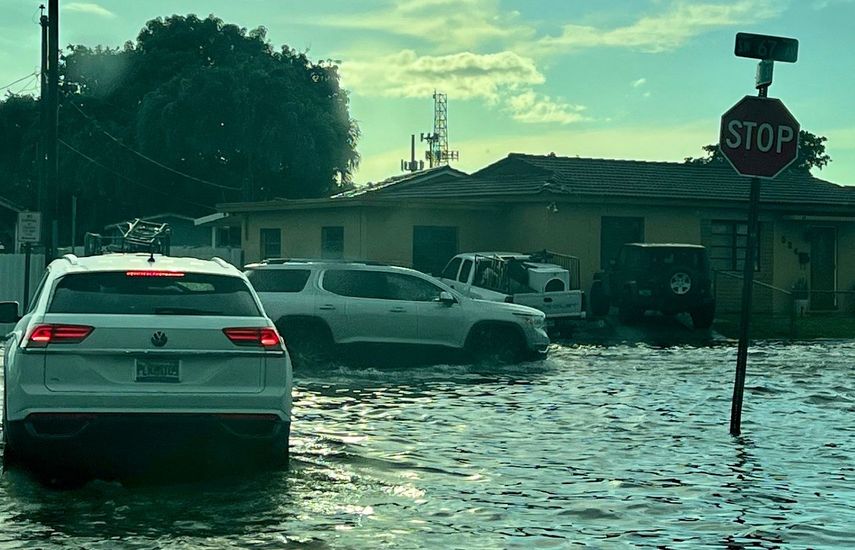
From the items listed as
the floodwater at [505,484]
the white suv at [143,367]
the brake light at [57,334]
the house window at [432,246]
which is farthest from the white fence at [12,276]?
the brake light at [57,334]

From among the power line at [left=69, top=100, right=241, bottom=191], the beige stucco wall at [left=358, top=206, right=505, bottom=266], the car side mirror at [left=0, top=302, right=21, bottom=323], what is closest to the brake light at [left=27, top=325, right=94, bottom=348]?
the car side mirror at [left=0, top=302, right=21, bottom=323]

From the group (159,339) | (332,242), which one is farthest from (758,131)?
(332,242)

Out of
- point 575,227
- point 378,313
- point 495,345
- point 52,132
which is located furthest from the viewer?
point 575,227

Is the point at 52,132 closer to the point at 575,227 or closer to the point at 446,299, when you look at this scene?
the point at 575,227

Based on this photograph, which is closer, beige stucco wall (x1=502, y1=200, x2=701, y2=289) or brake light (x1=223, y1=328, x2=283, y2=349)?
brake light (x1=223, y1=328, x2=283, y2=349)

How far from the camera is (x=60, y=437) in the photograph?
9.42m

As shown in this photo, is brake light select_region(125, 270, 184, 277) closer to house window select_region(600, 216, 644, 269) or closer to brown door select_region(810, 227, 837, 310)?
house window select_region(600, 216, 644, 269)

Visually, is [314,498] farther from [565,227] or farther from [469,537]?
[565,227]

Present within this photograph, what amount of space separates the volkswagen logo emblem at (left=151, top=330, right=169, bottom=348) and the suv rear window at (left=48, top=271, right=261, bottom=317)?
0.20m

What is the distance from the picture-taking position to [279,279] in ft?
67.3

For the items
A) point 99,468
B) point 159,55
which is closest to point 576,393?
point 99,468

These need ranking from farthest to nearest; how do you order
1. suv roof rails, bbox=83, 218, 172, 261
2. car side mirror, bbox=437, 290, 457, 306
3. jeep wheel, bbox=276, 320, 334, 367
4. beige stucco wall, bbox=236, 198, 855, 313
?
1. beige stucco wall, bbox=236, 198, 855, 313
2. suv roof rails, bbox=83, 218, 172, 261
3. car side mirror, bbox=437, 290, 457, 306
4. jeep wheel, bbox=276, 320, 334, 367

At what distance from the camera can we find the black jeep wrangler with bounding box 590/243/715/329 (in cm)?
3052

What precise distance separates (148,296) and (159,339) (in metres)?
0.48
